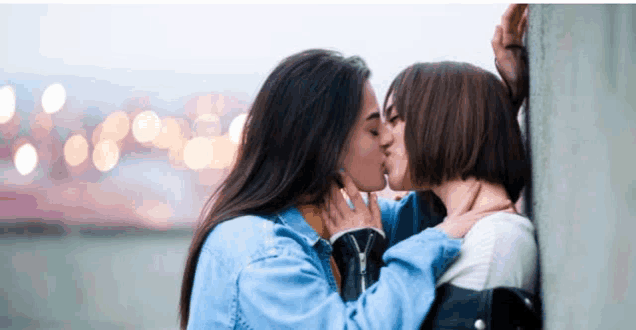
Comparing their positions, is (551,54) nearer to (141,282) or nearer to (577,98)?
(577,98)

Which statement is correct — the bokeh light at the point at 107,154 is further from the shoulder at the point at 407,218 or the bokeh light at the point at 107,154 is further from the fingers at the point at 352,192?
the fingers at the point at 352,192

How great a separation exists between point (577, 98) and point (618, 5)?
24 centimetres

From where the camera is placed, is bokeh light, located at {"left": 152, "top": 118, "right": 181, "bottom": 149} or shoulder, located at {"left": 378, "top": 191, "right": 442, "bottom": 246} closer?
shoulder, located at {"left": 378, "top": 191, "right": 442, "bottom": 246}

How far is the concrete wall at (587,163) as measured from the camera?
54.1 inches

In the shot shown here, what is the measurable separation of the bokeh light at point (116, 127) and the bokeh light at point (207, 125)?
97 centimetres

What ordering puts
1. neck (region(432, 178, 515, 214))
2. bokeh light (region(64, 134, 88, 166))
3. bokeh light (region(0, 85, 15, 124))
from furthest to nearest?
bokeh light (region(0, 85, 15, 124)), bokeh light (region(64, 134, 88, 166)), neck (region(432, 178, 515, 214))

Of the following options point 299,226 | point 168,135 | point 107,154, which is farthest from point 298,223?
point 107,154

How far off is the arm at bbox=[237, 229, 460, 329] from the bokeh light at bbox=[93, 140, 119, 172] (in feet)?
36.8

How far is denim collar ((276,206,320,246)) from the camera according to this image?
2.25 metres

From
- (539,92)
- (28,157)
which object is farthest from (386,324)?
(28,157)

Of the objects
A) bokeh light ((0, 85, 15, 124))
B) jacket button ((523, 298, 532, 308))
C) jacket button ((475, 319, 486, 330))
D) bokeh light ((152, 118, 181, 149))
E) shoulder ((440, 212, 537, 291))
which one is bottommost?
bokeh light ((152, 118, 181, 149))

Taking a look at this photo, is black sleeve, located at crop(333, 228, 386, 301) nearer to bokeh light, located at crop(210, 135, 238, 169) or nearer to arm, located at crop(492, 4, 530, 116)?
arm, located at crop(492, 4, 530, 116)

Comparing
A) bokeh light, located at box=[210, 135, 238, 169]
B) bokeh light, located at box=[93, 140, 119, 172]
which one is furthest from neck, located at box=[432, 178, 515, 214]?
bokeh light, located at box=[93, 140, 119, 172]

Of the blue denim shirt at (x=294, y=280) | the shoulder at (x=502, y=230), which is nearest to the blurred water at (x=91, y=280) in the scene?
the blue denim shirt at (x=294, y=280)
